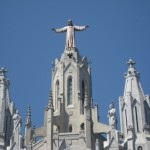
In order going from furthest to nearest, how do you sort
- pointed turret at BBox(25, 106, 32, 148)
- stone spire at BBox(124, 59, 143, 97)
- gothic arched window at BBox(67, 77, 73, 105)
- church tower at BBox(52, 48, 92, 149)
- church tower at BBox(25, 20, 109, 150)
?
gothic arched window at BBox(67, 77, 73, 105), stone spire at BBox(124, 59, 143, 97), church tower at BBox(52, 48, 92, 149), pointed turret at BBox(25, 106, 32, 148), church tower at BBox(25, 20, 109, 150)

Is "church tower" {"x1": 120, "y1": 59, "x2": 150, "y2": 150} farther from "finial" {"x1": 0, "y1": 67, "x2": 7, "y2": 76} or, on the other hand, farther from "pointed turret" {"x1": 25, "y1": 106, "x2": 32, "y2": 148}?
"finial" {"x1": 0, "y1": 67, "x2": 7, "y2": 76}

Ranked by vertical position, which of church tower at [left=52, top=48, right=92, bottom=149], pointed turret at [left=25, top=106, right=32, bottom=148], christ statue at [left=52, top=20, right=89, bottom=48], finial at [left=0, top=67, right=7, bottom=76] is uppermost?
christ statue at [left=52, top=20, right=89, bottom=48]

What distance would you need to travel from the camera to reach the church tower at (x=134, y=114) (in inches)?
1931

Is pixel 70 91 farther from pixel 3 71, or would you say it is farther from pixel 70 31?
pixel 3 71

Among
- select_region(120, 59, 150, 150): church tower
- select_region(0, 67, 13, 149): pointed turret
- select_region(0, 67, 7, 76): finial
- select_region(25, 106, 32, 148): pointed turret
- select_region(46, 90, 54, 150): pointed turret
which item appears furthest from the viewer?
select_region(0, 67, 7, 76): finial

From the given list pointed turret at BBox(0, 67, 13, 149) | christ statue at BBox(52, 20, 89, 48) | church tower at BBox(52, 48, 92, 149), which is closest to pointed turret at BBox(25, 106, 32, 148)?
church tower at BBox(52, 48, 92, 149)

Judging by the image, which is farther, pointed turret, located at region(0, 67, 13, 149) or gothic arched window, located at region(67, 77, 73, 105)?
gothic arched window, located at region(67, 77, 73, 105)

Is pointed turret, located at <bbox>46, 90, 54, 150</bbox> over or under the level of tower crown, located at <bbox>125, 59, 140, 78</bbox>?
under

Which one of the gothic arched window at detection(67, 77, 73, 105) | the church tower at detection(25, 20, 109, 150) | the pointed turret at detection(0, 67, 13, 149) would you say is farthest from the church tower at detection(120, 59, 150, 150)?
the pointed turret at detection(0, 67, 13, 149)

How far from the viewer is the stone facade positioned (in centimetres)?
4925

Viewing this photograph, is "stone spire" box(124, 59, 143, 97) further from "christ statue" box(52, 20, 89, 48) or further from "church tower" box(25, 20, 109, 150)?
"christ statue" box(52, 20, 89, 48)

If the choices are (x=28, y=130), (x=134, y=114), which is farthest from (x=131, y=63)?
(x=28, y=130)

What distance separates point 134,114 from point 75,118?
7062mm

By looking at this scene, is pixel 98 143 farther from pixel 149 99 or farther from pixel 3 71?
pixel 3 71
